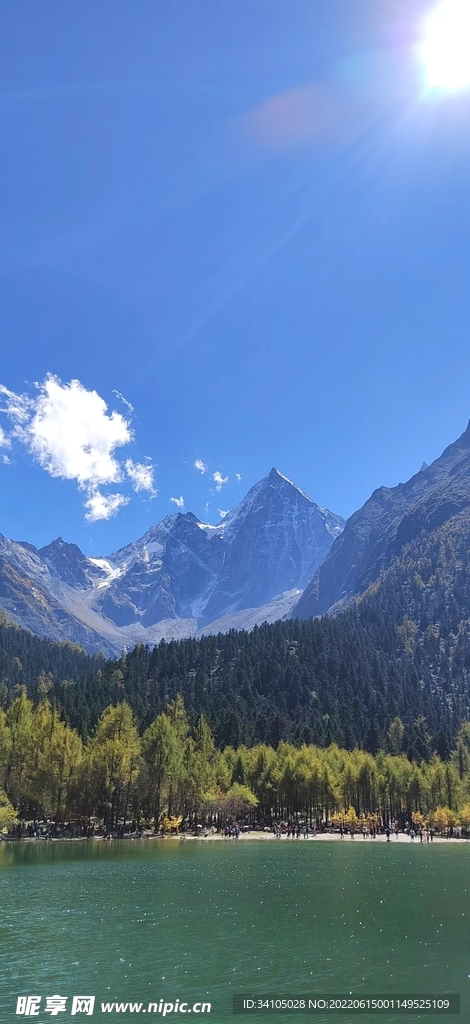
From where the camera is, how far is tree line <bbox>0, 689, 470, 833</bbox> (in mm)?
101062

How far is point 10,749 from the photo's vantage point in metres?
101

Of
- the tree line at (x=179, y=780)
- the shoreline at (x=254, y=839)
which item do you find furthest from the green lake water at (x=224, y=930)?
the tree line at (x=179, y=780)

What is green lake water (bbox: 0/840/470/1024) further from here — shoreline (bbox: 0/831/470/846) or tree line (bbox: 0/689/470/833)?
tree line (bbox: 0/689/470/833)

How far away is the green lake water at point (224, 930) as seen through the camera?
2778cm

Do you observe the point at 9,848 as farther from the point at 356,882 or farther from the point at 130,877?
the point at 356,882

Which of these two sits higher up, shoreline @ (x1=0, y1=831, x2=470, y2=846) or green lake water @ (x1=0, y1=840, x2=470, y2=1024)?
green lake water @ (x1=0, y1=840, x2=470, y2=1024)

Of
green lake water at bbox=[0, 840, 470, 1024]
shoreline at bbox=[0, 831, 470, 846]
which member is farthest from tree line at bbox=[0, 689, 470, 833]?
green lake water at bbox=[0, 840, 470, 1024]

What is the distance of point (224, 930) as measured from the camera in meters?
37.5

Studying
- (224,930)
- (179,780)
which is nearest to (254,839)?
(179,780)

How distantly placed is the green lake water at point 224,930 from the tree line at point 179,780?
31.4 metres

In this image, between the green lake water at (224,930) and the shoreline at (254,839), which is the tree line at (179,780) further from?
the green lake water at (224,930)

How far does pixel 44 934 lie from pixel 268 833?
330 ft

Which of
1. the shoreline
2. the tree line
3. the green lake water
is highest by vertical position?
the tree line

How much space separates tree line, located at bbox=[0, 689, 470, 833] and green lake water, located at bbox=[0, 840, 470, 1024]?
31.4 m
